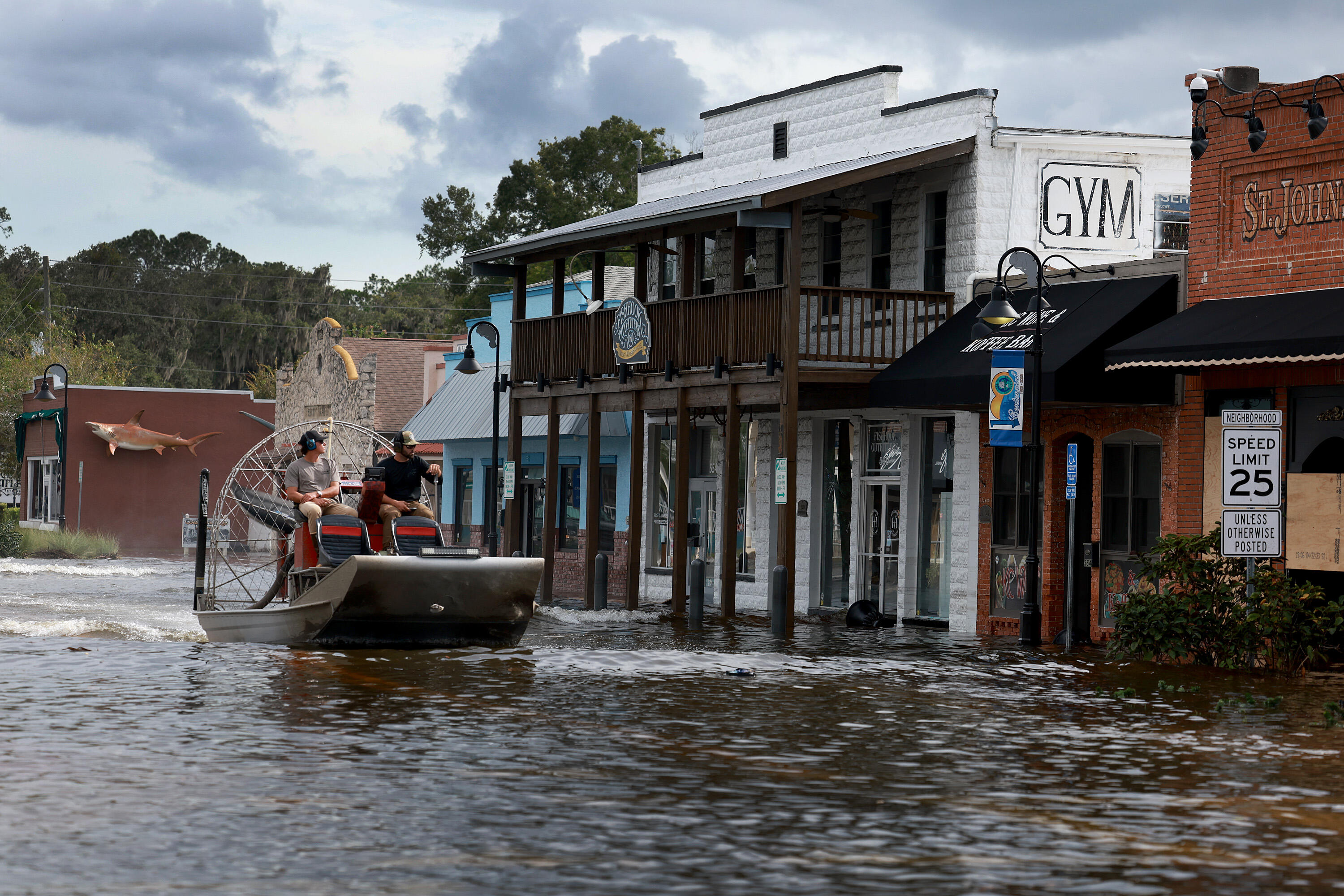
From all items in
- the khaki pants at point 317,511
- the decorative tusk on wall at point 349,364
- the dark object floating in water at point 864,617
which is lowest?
the dark object floating in water at point 864,617

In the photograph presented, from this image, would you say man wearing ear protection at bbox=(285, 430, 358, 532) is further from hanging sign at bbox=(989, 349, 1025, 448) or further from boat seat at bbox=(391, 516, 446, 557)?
hanging sign at bbox=(989, 349, 1025, 448)

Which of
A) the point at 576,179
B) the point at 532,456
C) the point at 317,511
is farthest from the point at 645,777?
the point at 576,179

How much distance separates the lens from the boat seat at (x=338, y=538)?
18156 millimetres

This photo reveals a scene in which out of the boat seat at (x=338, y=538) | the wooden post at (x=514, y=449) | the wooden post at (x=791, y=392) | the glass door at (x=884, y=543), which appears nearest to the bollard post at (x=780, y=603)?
the wooden post at (x=791, y=392)

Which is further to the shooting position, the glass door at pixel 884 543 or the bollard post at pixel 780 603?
the glass door at pixel 884 543

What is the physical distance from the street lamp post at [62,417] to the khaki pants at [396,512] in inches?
990

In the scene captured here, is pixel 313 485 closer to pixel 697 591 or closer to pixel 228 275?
pixel 697 591

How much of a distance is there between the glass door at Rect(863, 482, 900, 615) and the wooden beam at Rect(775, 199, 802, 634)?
2.95 metres

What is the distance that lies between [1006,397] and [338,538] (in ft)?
25.1

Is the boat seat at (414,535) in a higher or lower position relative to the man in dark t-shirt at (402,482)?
lower

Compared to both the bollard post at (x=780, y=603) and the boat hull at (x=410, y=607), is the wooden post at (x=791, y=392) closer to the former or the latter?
the bollard post at (x=780, y=603)

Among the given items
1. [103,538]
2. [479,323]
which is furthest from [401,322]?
[479,323]

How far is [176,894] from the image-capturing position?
6.92m

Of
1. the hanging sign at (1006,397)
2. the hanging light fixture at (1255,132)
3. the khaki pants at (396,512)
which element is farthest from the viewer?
the hanging sign at (1006,397)
